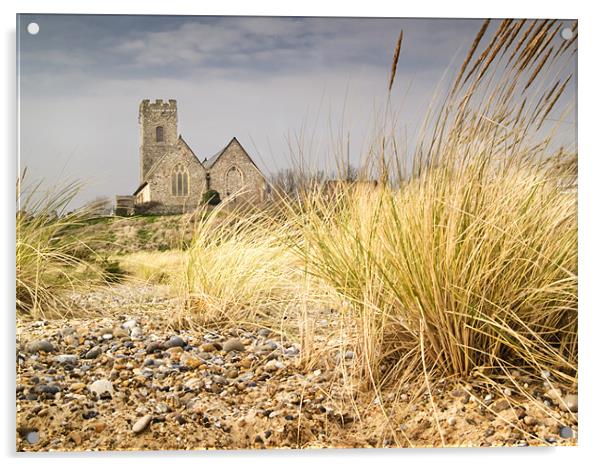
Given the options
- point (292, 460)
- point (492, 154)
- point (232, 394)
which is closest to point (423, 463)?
point (292, 460)

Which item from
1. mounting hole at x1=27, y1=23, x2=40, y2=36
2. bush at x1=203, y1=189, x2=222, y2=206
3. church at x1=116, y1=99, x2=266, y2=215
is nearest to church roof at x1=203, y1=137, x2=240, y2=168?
church at x1=116, y1=99, x2=266, y2=215

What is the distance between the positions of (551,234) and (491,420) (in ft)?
2.36

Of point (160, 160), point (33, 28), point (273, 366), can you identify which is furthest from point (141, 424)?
point (33, 28)

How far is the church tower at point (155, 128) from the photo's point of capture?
235 cm

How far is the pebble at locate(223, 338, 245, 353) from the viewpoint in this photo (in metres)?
2.50

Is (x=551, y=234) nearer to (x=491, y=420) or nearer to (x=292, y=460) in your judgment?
(x=491, y=420)

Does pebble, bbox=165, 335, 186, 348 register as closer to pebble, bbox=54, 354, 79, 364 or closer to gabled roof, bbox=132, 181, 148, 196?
pebble, bbox=54, 354, 79, 364

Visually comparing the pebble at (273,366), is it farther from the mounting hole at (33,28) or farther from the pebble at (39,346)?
the mounting hole at (33,28)

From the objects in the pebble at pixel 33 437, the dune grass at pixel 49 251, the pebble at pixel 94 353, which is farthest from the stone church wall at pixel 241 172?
the pebble at pixel 33 437

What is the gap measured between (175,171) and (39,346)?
821mm

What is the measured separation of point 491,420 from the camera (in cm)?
229

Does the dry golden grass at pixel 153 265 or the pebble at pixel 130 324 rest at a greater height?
the dry golden grass at pixel 153 265

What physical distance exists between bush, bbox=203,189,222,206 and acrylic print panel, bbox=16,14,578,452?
16mm
